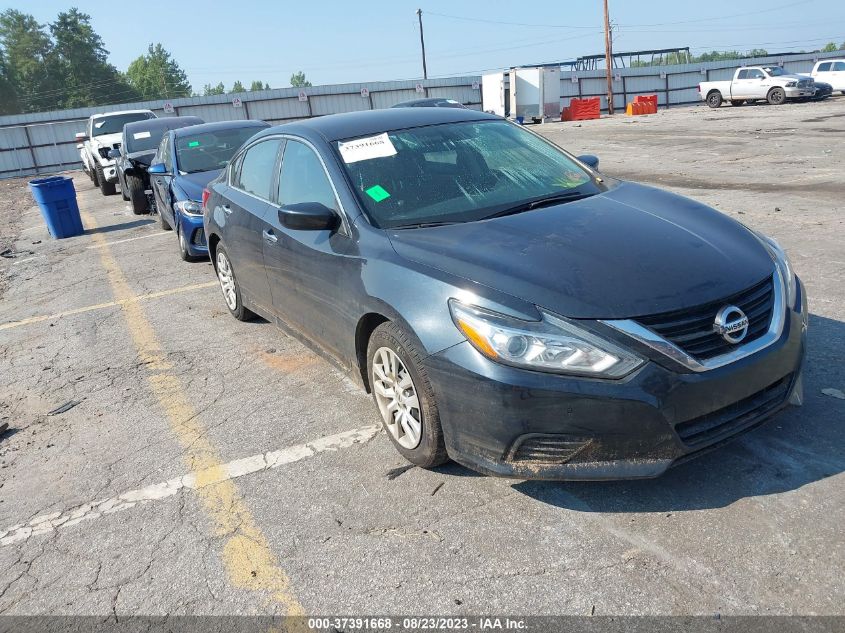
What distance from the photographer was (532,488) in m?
3.20

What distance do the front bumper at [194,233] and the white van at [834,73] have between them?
3204 centimetres

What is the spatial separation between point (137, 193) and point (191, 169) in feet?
16.0

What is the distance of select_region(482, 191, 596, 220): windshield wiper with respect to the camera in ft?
12.1

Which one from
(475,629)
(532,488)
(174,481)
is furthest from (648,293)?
(174,481)

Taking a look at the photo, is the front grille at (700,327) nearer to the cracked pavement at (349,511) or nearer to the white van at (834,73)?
the cracked pavement at (349,511)

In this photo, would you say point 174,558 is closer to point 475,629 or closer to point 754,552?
point 475,629

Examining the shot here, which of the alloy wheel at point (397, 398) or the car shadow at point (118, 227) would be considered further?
the car shadow at point (118, 227)

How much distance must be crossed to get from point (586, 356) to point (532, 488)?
813mm

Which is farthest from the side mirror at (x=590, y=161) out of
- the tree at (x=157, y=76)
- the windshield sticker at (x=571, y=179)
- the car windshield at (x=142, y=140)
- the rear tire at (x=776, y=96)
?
the tree at (x=157, y=76)

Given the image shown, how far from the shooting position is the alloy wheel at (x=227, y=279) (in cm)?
591

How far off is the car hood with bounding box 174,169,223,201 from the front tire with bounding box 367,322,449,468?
5787 mm

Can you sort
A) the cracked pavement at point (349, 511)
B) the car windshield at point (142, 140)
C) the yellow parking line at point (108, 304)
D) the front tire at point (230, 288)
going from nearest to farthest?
the cracked pavement at point (349, 511) < the front tire at point (230, 288) < the yellow parking line at point (108, 304) < the car windshield at point (142, 140)

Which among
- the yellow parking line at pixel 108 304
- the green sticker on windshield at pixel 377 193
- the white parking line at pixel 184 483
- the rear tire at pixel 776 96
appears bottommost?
the rear tire at pixel 776 96

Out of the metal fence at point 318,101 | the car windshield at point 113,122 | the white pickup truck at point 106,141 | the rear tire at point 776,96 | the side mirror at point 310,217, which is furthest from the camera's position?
the metal fence at point 318,101
